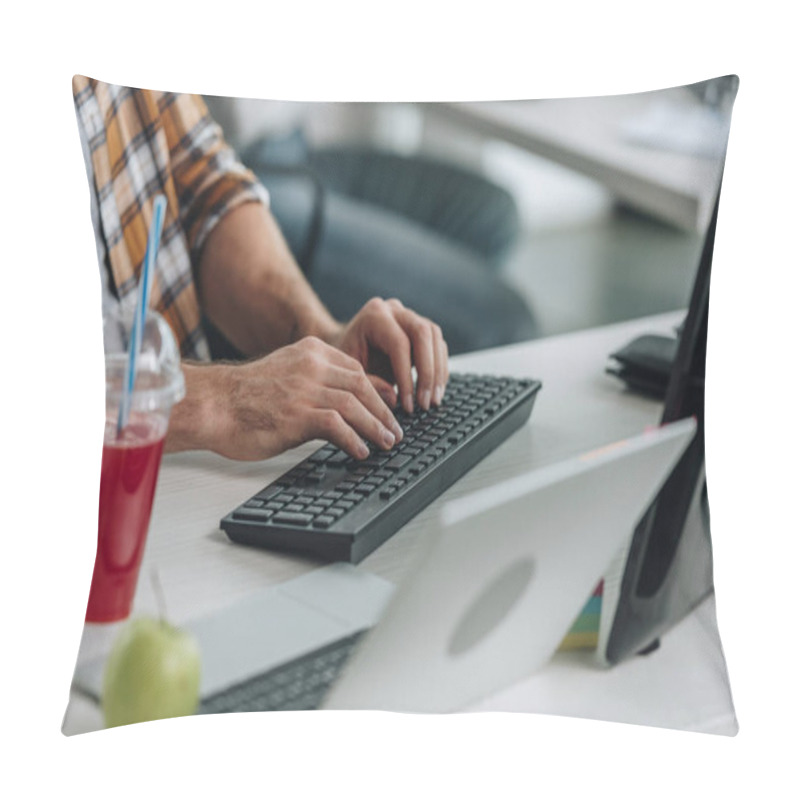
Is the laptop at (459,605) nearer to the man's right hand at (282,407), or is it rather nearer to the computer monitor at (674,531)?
the computer monitor at (674,531)

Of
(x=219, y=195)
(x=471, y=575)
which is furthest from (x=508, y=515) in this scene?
(x=219, y=195)

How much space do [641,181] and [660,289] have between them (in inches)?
4.7

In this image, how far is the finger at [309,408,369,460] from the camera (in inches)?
54.1

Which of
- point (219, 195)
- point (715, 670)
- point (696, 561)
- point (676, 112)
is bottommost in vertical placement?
point (715, 670)

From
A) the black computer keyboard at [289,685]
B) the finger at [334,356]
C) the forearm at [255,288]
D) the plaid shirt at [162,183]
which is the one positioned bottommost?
the black computer keyboard at [289,685]

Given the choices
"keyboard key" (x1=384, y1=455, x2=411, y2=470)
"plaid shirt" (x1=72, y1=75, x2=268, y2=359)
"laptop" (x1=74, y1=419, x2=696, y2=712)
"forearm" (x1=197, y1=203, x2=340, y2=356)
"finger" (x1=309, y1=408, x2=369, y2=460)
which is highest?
"plaid shirt" (x1=72, y1=75, x2=268, y2=359)

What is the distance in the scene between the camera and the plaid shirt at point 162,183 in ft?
4.57

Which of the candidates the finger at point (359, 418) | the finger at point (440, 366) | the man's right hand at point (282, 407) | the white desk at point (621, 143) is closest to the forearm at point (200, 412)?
the man's right hand at point (282, 407)

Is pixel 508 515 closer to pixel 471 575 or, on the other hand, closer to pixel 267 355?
pixel 471 575

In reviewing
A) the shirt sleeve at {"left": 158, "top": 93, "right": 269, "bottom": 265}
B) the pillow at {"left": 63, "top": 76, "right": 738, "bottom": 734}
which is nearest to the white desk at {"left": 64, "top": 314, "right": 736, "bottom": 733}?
the pillow at {"left": 63, "top": 76, "right": 738, "bottom": 734}

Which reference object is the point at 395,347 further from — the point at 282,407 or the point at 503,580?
the point at 503,580

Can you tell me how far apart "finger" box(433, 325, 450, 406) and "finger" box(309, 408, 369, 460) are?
0.10 metres

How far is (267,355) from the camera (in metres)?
1.41

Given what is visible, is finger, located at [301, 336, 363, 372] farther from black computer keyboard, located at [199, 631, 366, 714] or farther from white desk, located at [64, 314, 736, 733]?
black computer keyboard, located at [199, 631, 366, 714]
